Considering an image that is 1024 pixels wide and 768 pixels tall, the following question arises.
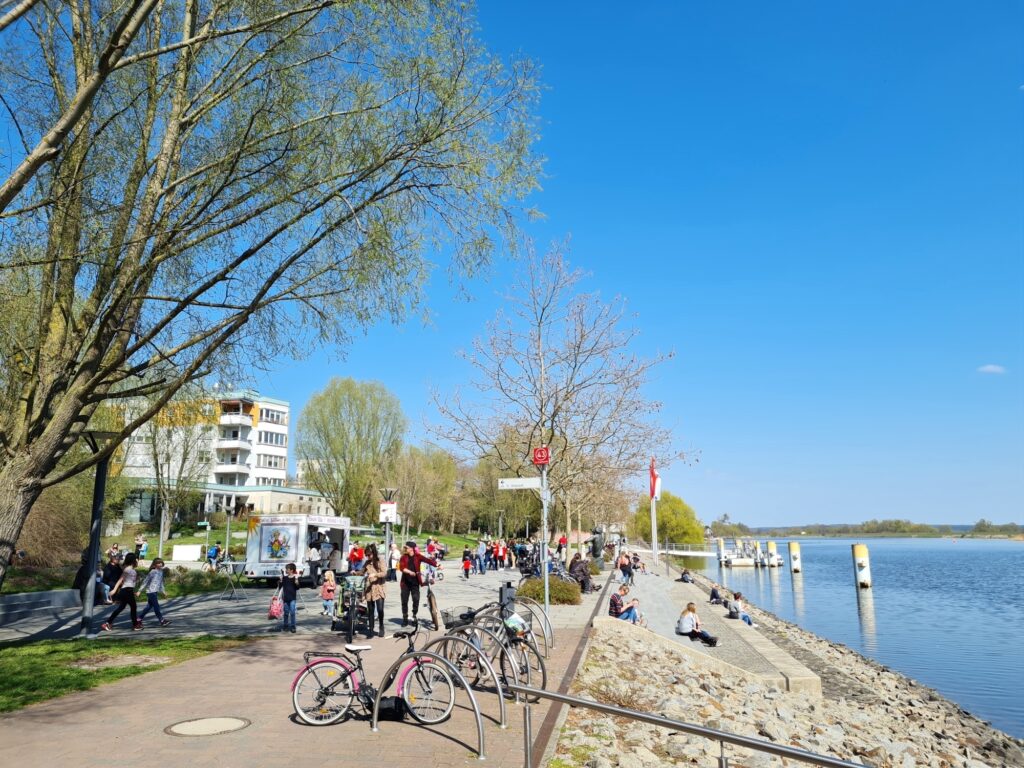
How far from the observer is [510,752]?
669 cm

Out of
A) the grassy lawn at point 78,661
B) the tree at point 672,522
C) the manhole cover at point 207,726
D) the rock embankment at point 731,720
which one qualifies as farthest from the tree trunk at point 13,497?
the tree at point 672,522

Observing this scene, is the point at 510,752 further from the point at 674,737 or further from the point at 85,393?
the point at 85,393

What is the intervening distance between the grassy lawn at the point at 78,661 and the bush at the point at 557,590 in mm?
7297

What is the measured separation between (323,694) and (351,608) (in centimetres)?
553

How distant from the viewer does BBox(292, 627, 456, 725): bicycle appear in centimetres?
763

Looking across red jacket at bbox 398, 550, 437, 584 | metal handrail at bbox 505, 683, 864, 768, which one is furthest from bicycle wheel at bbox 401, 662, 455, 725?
red jacket at bbox 398, 550, 437, 584

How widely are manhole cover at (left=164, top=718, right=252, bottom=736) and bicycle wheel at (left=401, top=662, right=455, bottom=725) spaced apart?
172 centimetres

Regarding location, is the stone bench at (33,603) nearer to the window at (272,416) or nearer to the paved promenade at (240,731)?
the paved promenade at (240,731)

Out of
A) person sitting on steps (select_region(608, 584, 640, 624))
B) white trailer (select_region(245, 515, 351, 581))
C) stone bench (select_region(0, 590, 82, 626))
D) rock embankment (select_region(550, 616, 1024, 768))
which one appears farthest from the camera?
white trailer (select_region(245, 515, 351, 581))

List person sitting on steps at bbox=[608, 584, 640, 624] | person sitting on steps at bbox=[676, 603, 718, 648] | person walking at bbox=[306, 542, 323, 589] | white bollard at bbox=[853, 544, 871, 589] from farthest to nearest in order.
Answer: white bollard at bbox=[853, 544, 871, 589] < person walking at bbox=[306, 542, 323, 589] < person sitting on steps at bbox=[608, 584, 640, 624] < person sitting on steps at bbox=[676, 603, 718, 648]

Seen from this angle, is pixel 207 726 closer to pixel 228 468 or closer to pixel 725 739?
pixel 725 739

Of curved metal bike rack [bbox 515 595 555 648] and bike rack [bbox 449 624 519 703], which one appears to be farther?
curved metal bike rack [bbox 515 595 555 648]

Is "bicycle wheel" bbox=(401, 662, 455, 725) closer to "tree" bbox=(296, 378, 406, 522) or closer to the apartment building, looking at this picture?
the apartment building

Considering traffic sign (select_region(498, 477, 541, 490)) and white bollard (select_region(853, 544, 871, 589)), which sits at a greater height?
traffic sign (select_region(498, 477, 541, 490))
